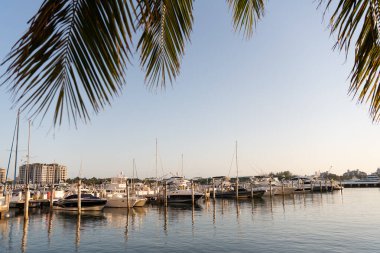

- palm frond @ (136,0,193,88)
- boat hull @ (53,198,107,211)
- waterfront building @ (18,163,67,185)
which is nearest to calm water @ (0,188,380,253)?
boat hull @ (53,198,107,211)

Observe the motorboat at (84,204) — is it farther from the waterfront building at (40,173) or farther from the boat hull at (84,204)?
the waterfront building at (40,173)

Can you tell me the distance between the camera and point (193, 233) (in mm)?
28734

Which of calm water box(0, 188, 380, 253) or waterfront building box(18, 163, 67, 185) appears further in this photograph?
waterfront building box(18, 163, 67, 185)

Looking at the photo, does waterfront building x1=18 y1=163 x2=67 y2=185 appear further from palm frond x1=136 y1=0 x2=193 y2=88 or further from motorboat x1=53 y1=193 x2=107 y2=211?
palm frond x1=136 y1=0 x2=193 y2=88

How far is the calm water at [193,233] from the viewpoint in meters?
22.8

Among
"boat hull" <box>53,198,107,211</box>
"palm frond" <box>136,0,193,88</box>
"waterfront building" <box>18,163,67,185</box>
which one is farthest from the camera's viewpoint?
"waterfront building" <box>18,163,67,185</box>

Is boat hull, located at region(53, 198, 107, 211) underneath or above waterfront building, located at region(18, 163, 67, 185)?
underneath

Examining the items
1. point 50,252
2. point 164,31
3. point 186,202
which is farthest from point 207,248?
point 186,202

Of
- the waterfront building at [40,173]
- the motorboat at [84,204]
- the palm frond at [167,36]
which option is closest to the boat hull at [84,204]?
the motorboat at [84,204]

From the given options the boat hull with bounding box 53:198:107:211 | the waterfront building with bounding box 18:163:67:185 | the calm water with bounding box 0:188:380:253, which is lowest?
the calm water with bounding box 0:188:380:253

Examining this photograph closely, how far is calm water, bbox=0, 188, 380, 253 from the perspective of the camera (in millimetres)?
22828

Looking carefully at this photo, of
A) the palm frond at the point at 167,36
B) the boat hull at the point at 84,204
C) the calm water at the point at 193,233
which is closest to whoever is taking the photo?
the palm frond at the point at 167,36

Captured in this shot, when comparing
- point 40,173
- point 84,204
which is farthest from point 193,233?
point 40,173

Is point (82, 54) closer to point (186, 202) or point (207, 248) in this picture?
point (207, 248)
